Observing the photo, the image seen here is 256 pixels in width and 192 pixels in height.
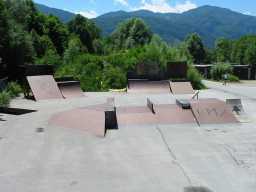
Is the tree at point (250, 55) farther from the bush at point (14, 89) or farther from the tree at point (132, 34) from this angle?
the bush at point (14, 89)

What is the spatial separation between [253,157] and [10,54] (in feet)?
61.3

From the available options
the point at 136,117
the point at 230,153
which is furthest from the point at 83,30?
the point at 230,153

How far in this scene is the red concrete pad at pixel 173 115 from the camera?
13609 mm

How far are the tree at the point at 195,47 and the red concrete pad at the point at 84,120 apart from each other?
271ft

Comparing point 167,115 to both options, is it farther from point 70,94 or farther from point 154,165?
point 70,94

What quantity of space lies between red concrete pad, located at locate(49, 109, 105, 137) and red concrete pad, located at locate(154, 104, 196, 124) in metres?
2.15

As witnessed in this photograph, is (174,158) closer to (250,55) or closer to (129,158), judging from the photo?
(129,158)

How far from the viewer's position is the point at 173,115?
13953 mm

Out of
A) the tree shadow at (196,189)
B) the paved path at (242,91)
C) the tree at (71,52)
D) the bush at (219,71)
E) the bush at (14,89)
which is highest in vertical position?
the tree at (71,52)

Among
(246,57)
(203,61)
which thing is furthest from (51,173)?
(203,61)

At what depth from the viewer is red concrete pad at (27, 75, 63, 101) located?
19219 millimetres

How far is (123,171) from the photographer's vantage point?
27.2 feet

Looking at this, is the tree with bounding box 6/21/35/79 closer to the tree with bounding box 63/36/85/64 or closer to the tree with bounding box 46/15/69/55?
the tree with bounding box 63/36/85/64

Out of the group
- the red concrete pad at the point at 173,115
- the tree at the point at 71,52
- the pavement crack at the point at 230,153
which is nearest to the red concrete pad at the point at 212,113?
the red concrete pad at the point at 173,115
